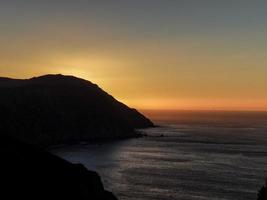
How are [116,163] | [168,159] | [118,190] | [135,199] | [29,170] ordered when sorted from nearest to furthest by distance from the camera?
[29,170], [135,199], [118,190], [116,163], [168,159]

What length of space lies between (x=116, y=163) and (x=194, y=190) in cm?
4808

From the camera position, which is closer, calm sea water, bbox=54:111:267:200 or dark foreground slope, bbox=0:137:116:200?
dark foreground slope, bbox=0:137:116:200

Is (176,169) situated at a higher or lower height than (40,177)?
lower

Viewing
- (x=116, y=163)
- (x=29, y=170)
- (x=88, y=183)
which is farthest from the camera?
(x=116, y=163)

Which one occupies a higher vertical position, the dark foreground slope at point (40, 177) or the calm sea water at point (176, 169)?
the dark foreground slope at point (40, 177)

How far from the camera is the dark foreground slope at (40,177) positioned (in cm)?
5228

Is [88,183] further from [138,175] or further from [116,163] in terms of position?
[116,163]

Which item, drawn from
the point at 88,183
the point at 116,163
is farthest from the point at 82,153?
the point at 88,183

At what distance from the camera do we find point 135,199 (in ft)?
285

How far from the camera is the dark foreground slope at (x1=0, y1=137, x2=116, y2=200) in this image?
5228 cm

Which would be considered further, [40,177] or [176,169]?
[176,169]

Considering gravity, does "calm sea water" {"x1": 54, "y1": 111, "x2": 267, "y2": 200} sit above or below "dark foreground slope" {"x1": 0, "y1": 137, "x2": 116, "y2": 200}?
below

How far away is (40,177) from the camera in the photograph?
186 ft

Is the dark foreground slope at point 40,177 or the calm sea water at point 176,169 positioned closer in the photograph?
the dark foreground slope at point 40,177
